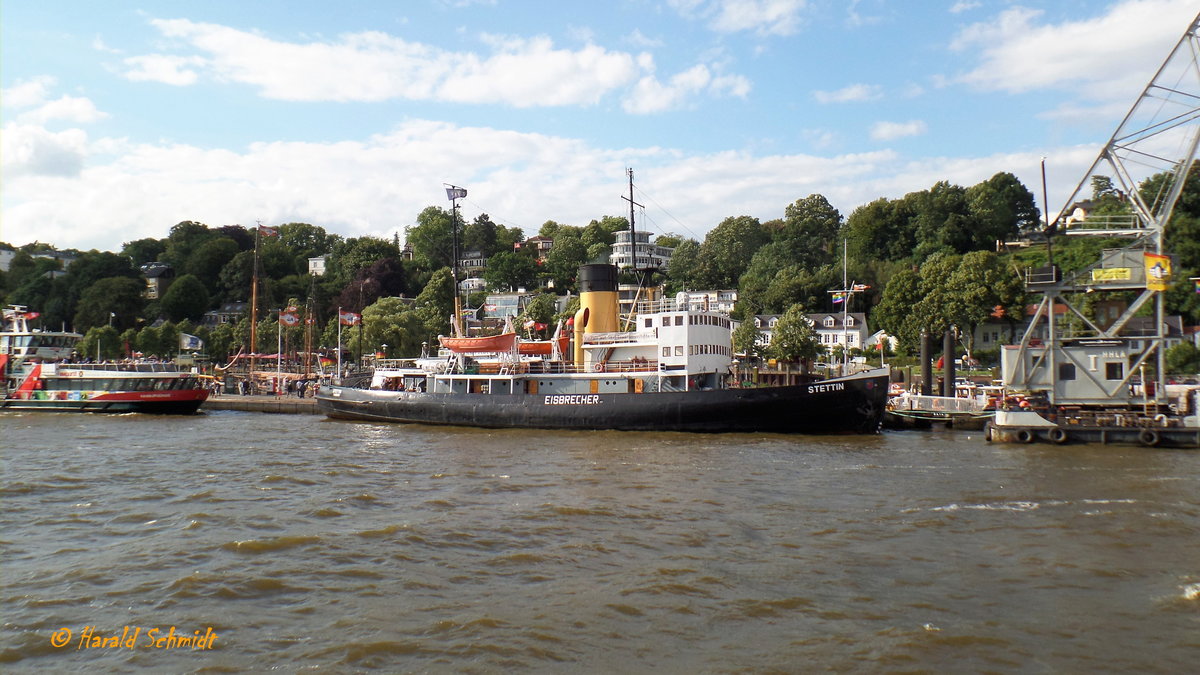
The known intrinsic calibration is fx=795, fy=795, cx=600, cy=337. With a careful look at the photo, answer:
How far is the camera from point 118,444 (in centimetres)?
2802

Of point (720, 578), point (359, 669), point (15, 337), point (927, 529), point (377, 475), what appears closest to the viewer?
point (359, 669)

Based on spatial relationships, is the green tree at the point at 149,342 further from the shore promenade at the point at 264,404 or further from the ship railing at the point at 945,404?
the ship railing at the point at 945,404

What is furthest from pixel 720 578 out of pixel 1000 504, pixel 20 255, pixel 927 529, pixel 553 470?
pixel 20 255

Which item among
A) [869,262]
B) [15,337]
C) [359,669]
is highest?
[869,262]

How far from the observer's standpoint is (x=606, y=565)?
12.6m

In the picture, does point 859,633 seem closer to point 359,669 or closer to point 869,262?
point 359,669

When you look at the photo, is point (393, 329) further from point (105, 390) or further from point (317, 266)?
point (317, 266)

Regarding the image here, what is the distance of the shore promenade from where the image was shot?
44.9m

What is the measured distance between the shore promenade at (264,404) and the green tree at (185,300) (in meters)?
49.9

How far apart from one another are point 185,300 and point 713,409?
81025mm

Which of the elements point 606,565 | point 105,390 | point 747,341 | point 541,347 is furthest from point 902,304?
point 105,390

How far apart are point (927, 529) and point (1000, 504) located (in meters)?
3.29

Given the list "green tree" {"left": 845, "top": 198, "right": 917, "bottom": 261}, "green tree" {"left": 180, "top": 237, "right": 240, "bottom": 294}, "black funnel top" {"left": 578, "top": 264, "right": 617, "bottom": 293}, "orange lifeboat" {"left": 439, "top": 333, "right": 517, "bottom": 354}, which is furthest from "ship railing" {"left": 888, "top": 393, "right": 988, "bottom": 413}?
"green tree" {"left": 180, "top": 237, "right": 240, "bottom": 294}

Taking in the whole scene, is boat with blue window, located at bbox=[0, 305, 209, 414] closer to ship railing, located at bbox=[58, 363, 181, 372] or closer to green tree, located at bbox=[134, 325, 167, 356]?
ship railing, located at bbox=[58, 363, 181, 372]
